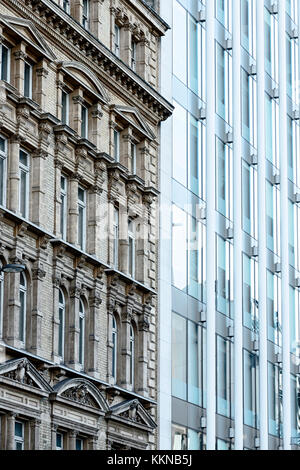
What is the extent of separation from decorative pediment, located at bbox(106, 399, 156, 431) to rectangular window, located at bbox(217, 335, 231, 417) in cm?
548

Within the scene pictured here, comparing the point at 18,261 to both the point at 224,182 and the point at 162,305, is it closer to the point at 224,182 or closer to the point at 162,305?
the point at 162,305

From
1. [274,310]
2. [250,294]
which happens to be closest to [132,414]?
[250,294]

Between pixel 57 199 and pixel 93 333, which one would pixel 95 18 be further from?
pixel 93 333

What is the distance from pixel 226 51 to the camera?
195 feet

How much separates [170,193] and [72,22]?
29.6 feet

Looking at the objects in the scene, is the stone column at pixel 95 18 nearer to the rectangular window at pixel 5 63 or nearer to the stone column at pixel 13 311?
the rectangular window at pixel 5 63

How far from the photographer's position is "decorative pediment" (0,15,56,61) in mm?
42844

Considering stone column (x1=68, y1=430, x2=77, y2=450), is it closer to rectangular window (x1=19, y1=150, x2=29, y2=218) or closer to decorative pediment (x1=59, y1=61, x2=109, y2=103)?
rectangular window (x1=19, y1=150, x2=29, y2=218)

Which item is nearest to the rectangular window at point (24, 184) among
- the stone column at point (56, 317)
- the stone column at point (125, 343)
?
the stone column at point (56, 317)

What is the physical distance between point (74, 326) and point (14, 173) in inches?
216

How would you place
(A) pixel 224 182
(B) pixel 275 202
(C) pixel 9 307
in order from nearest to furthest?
1. (C) pixel 9 307
2. (A) pixel 224 182
3. (B) pixel 275 202

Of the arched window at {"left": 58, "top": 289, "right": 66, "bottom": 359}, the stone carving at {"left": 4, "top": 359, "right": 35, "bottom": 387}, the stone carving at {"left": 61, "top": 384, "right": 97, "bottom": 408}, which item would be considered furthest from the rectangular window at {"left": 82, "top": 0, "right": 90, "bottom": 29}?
the stone carving at {"left": 4, "top": 359, "right": 35, "bottom": 387}

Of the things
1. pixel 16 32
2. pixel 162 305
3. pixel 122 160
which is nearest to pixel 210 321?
pixel 162 305

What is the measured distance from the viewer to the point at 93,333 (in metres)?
46.7
